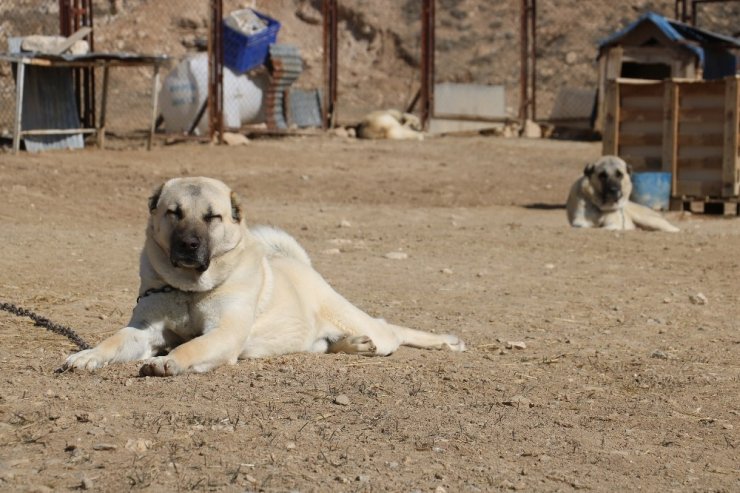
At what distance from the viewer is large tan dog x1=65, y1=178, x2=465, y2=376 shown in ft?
16.4

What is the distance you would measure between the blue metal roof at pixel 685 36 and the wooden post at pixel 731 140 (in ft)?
29.8

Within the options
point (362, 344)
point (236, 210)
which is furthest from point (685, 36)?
point (236, 210)

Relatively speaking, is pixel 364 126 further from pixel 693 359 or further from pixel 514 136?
pixel 693 359

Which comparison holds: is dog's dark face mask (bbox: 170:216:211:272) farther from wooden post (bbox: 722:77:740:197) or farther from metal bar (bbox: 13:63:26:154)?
metal bar (bbox: 13:63:26:154)

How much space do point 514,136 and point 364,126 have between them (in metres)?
3.16

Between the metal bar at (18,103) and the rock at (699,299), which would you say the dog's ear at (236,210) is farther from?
the metal bar at (18,103)

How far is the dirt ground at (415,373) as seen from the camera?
3.73 metres

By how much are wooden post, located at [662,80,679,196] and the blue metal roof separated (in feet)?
29.2

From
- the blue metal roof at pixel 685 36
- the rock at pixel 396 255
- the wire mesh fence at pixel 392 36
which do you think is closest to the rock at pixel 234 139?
the wire mesh fence at pixel 392 36

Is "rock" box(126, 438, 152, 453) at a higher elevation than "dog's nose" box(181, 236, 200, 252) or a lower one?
lower

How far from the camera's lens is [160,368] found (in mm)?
4758

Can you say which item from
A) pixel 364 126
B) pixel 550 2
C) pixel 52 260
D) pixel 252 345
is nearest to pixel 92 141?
pixel 364 126

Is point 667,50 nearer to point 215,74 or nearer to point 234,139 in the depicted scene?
point 234,139

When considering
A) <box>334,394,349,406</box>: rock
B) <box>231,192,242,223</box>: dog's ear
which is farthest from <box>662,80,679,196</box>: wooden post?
<box>334,394,349,406</box>: rock
